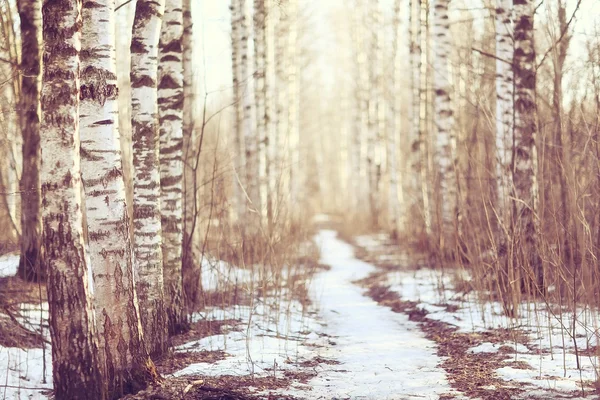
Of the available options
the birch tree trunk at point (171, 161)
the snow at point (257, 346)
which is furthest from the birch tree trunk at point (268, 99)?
the birch tree trunk at point (171, 161)

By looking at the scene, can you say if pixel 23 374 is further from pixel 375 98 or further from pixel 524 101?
pixel 375 98

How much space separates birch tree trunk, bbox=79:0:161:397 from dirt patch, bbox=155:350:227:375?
0.82 metres

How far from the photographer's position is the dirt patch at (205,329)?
6.03 meters

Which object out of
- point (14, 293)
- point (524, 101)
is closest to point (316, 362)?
point (14, 293)

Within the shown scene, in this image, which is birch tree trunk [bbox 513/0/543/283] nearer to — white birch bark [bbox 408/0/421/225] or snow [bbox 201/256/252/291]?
snow [bbox 201/256/252/291]

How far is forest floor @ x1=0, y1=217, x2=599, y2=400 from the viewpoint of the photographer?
4418mm

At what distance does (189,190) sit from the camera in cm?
830

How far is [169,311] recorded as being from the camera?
6121 millimetres

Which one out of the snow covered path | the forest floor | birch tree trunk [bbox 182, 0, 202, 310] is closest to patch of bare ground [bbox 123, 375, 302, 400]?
the forest floor

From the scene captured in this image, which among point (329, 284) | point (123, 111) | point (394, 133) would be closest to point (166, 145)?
point (329, 284)

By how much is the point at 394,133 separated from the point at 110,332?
16.6 metres

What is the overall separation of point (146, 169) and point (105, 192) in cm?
128

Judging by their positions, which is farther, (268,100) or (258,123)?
(268,100)

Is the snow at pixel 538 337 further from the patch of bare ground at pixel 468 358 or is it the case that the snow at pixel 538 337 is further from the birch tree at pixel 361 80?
the birch tree at pixel 361 80
